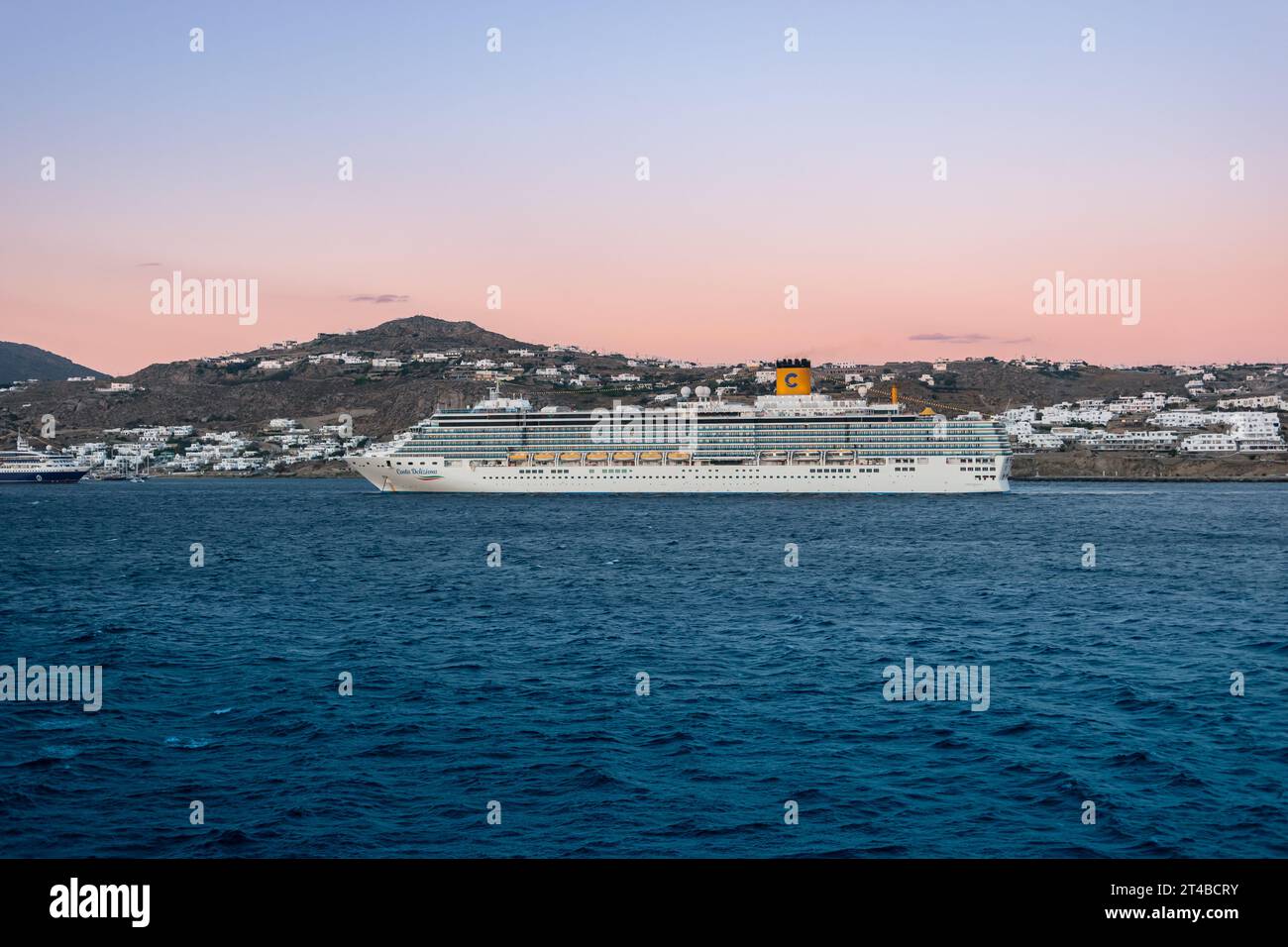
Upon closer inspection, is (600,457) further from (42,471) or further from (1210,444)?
(1210,444)

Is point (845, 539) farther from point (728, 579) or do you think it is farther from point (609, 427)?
point (609, 427)

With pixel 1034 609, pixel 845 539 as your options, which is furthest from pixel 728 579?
pixel 845 539

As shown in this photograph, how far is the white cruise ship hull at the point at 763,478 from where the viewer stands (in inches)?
4190

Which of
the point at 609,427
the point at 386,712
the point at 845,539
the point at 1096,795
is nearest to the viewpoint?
the point at 1096,795

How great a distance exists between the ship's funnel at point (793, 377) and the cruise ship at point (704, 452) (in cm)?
383

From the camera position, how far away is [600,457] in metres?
112

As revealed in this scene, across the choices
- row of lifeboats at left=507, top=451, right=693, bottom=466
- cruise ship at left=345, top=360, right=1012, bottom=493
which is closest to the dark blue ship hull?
cruise ship at left=345, top=360, right=1012, bottom=493

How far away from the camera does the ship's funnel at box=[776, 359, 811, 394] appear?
121 meters

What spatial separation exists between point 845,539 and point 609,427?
5833 cm

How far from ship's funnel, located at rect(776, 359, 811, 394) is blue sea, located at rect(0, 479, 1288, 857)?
73.3 metres

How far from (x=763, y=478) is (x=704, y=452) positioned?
6712mm

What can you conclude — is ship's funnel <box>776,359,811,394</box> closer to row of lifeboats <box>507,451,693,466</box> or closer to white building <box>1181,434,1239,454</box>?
row of lifeboats <box>507,451,693,466</box>

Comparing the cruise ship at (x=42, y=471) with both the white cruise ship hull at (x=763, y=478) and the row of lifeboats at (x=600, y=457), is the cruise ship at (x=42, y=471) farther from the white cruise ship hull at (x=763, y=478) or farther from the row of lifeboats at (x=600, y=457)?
the row of lifeboats at (x=600, y=457)
